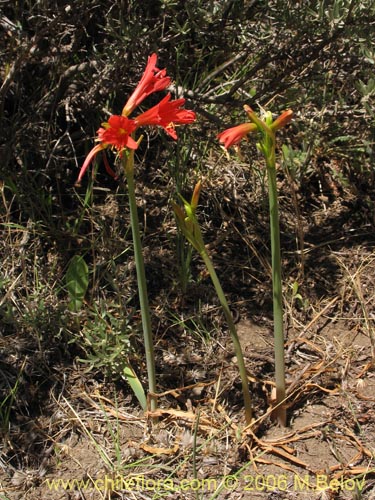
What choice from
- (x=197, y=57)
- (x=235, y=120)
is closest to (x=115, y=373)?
(x=235, y=120)

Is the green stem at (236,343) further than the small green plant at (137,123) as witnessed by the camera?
Yes

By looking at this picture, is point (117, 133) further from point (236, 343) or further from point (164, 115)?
point (236, 343)

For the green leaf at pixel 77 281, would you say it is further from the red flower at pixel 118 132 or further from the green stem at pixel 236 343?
the red flower at pixel 118 132

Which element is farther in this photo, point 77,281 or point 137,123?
point 77,281

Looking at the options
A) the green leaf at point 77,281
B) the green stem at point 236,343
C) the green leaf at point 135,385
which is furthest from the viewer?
the green leaf at point 77,281

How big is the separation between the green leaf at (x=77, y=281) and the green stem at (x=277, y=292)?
0.89m

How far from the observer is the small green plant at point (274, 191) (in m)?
2.03

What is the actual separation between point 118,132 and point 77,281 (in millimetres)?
1057

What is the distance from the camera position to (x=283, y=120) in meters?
2.06

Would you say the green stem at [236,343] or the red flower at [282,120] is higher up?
the red flower at [282,120]

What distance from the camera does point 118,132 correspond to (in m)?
1.98

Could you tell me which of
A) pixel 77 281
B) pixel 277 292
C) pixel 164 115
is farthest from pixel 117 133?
pixel 77 281

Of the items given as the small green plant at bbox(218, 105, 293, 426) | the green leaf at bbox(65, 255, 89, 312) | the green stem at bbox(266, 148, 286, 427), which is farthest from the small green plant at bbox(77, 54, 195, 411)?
the green leaf at bbox(65, 255, 89, 312)

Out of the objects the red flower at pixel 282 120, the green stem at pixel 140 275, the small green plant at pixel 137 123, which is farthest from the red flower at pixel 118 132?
the red flower at pixel 282 120
